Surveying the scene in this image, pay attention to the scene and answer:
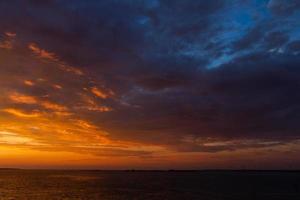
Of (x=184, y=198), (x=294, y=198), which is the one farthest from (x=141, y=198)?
(x=294, y=198)

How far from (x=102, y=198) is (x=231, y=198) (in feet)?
96.5

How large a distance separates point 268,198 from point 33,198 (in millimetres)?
53952

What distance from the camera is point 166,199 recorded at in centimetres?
6975

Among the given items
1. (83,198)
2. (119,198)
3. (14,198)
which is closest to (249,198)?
(119,198)

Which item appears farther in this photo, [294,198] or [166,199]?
[294,198]

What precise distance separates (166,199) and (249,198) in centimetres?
1952

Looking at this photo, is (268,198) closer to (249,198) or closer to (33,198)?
(249,198)

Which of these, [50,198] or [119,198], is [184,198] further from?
[50,198]

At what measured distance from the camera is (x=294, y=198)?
74.2 metres

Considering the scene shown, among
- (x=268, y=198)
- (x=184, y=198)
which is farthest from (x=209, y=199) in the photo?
(x=268, y=198)

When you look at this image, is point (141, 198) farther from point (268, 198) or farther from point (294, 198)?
point (294, 198)

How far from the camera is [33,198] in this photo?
7162 cm

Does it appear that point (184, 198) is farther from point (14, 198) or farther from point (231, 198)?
point (14, 198)

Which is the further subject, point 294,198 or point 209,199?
point 294,198
